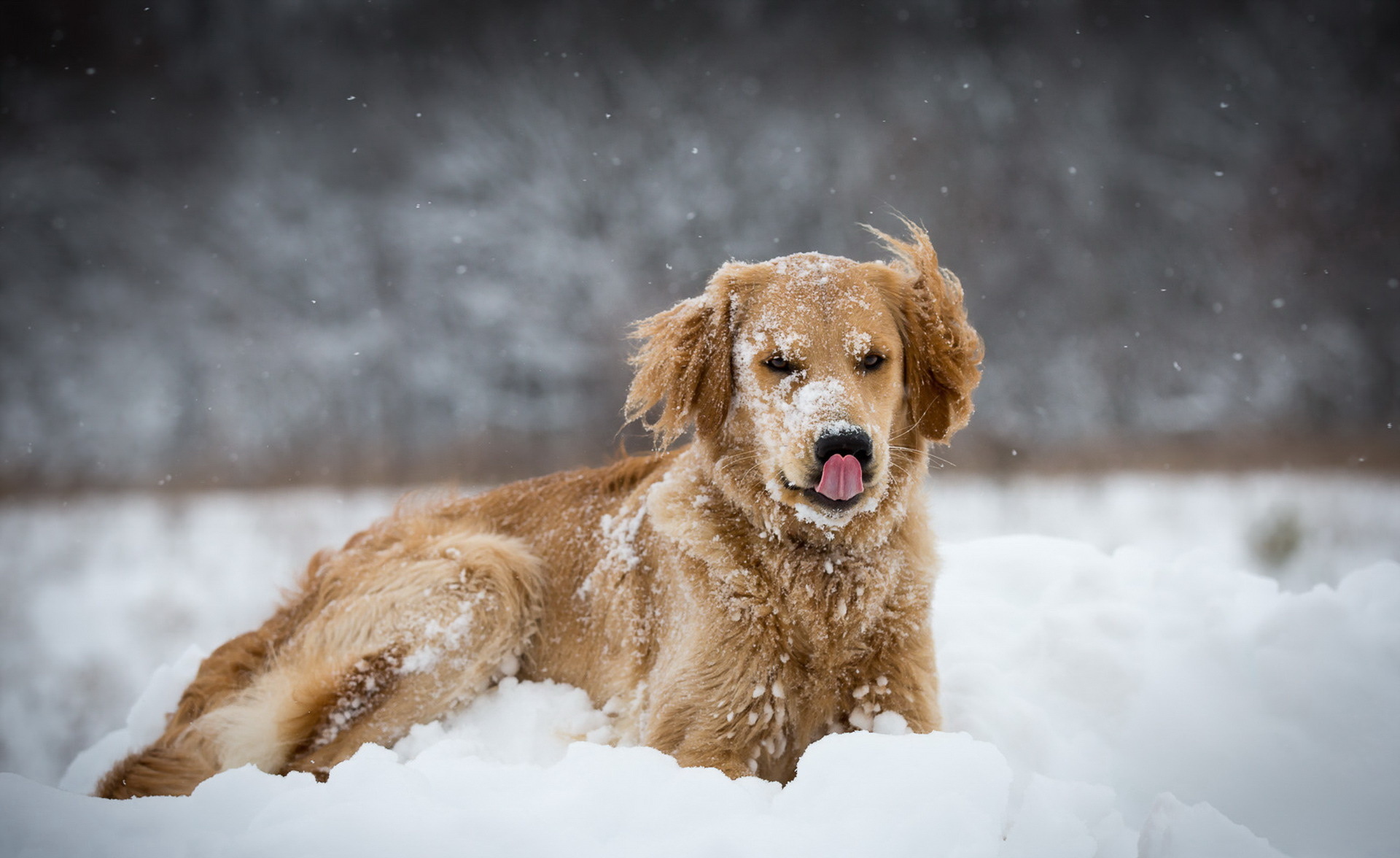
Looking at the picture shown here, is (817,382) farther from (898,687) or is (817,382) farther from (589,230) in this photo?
(589,230)

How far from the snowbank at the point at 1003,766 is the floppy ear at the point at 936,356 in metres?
1.20

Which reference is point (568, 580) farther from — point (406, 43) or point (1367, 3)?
point (406, 43)

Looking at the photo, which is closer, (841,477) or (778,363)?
(841,477)

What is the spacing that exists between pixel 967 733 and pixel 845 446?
2.94 ft

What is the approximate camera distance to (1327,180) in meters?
11.2

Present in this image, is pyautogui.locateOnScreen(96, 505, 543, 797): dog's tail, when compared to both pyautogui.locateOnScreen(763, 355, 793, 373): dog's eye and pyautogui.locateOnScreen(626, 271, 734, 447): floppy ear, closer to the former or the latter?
pyautogui.locateOnScreen(626, 271, 734, 447): floppy ear

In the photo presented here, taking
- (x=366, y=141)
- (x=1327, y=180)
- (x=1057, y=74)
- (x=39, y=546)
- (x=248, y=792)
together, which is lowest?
(x=248, y=792)

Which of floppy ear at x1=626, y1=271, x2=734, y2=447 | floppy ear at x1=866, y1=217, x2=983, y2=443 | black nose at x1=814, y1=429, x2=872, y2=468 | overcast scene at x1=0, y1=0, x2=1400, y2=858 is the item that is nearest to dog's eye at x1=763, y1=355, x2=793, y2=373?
floppy ear at x1=626, y1=271, x2=734, y2=447

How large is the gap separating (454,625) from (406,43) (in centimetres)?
2230

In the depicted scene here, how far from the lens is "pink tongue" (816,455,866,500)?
2.33m

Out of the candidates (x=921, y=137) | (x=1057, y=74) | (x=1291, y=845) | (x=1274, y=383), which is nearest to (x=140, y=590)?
(x=1291, y=845)

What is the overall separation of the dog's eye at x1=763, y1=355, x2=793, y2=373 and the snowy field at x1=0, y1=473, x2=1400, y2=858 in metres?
1.01

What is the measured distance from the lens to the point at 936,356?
287 cm

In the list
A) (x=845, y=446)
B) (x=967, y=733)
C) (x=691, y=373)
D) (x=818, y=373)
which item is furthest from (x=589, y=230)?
(x=967, y=733)
